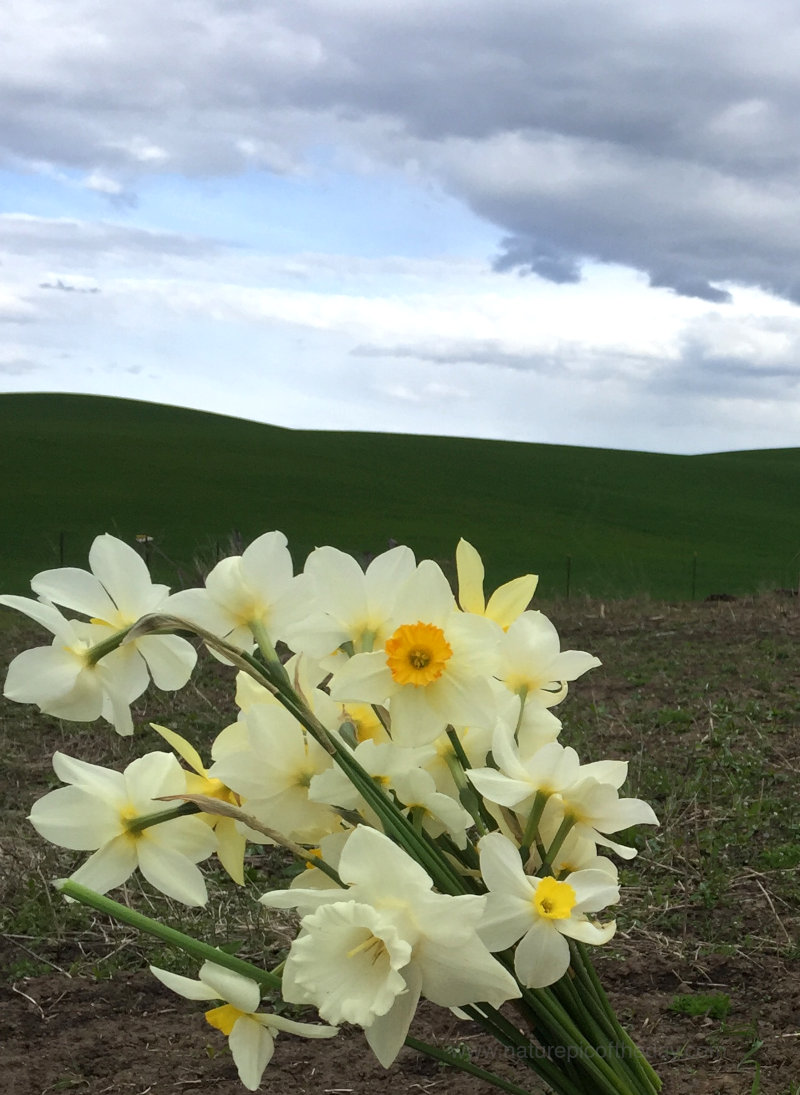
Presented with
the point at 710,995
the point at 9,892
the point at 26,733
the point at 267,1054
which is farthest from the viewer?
the point at 26,733

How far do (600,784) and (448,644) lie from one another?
0.66ft

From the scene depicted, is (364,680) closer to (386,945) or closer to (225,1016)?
(386,945)

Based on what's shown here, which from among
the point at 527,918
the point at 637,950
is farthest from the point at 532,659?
the point at 637,950

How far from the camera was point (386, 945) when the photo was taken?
80 centimetres

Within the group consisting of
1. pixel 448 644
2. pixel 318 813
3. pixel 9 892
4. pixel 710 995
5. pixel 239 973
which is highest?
pixel 448 644

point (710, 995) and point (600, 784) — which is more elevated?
point (600, 784)

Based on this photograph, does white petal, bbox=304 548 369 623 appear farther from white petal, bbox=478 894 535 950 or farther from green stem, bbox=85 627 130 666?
white petal, bbox=478 894 535 950

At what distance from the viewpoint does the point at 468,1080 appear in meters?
2.42

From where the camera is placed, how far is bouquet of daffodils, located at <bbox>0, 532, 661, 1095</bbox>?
937 millimetres

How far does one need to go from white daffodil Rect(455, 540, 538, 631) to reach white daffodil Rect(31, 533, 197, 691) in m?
0.28

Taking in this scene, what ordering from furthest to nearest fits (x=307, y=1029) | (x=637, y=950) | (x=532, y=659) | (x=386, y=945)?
(x=637, y=950) < (x=532, y=659) < (x=307, y=1029) < (x=386, y=945)

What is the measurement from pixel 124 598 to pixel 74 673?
0.31 ft

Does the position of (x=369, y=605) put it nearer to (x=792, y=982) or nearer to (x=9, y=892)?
(x=792, y=982)

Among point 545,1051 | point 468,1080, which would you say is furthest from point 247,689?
point 468,1080
